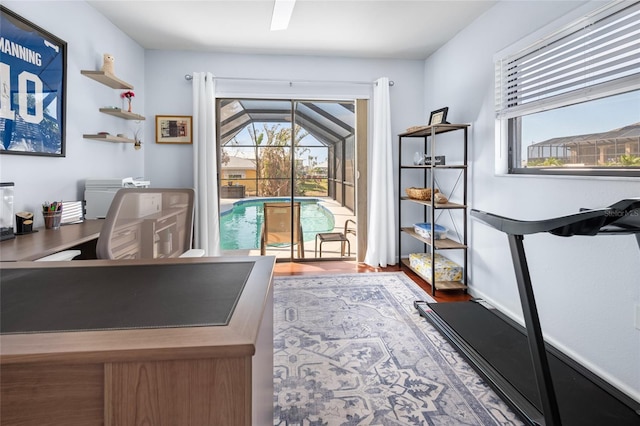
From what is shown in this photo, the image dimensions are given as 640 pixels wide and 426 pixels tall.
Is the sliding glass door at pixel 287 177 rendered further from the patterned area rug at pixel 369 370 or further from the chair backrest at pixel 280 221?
the patterned area rug at pixel 369 370

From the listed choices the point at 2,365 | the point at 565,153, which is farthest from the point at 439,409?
the point at 565,153

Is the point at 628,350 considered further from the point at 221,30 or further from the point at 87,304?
the point at 221,30

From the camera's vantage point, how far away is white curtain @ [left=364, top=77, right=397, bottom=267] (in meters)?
4.25

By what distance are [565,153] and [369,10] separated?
199cm

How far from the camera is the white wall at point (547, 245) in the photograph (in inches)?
74.4

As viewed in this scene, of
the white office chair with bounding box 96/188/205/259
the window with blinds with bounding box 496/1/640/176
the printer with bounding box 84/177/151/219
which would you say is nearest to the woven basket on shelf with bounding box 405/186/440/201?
the window with blinds with bounding box 496/1/640/176

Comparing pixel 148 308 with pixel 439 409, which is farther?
pixel 439 409

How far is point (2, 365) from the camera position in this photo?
66 cm

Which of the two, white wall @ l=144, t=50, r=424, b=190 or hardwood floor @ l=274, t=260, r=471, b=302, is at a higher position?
white wall @ l=144, t=50, r=424, b=190

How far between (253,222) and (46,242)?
9.11 feet

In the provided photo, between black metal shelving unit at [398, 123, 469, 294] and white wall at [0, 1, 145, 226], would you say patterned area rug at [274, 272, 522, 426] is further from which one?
white wall at [0, 1, 145, 226]

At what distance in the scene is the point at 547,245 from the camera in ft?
7.96

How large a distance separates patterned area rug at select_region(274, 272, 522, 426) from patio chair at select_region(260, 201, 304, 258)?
4.75ft

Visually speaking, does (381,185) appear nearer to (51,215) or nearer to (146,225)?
→ (146,225)
